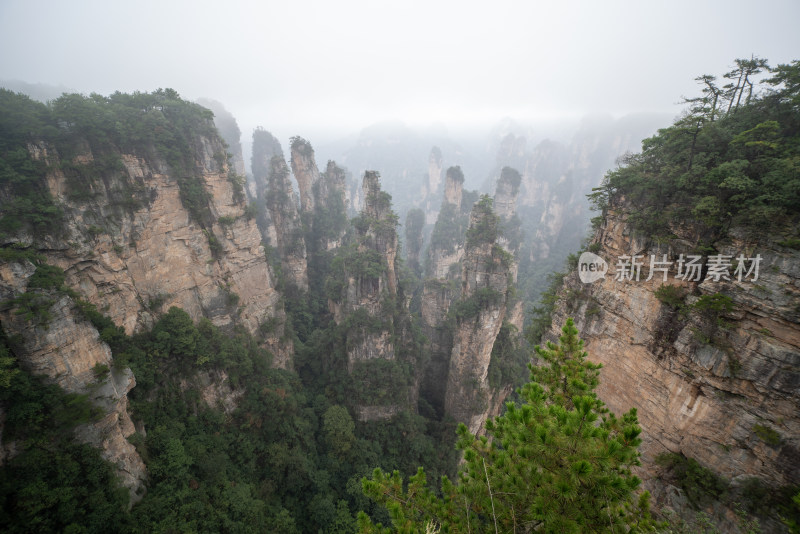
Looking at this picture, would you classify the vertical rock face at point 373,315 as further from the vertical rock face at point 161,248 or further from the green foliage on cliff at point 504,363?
the vertical rock face at point 161,248

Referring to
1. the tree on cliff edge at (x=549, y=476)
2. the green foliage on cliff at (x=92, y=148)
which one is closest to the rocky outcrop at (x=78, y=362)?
the green foliage on cliff at (x=92, y=148)

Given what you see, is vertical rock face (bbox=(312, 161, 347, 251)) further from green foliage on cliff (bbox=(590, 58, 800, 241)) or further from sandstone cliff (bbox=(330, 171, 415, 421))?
green foliage on cliff (bbox=(590, 58, 800, 241))

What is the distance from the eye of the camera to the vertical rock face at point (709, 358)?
6977mm

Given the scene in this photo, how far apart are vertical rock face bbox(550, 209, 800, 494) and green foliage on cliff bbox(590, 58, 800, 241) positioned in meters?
0.57

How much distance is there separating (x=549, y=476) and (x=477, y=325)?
15855 mm

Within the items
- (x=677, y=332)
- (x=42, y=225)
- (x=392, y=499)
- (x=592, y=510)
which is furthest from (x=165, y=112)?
(x=677, y=332)

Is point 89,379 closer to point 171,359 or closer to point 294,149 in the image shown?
point 171,359

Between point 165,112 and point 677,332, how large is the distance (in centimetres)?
2563

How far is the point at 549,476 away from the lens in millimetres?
4691

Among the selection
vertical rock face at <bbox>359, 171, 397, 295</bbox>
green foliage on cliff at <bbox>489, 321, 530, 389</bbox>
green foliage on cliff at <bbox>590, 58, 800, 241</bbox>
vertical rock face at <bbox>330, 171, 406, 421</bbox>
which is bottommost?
green foliage on cliff at <bbox>489, 321, 530, 389</bbox>

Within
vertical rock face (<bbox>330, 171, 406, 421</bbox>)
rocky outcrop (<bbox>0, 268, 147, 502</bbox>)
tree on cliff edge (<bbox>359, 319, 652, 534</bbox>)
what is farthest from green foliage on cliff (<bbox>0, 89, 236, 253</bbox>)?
tree on cliff edge (<bbox>359, 319, 652, 534</bbox>)

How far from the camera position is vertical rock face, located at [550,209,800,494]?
22.9 feet

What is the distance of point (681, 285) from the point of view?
9.01 meters

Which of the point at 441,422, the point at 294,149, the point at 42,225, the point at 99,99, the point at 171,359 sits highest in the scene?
the point at 99,99
